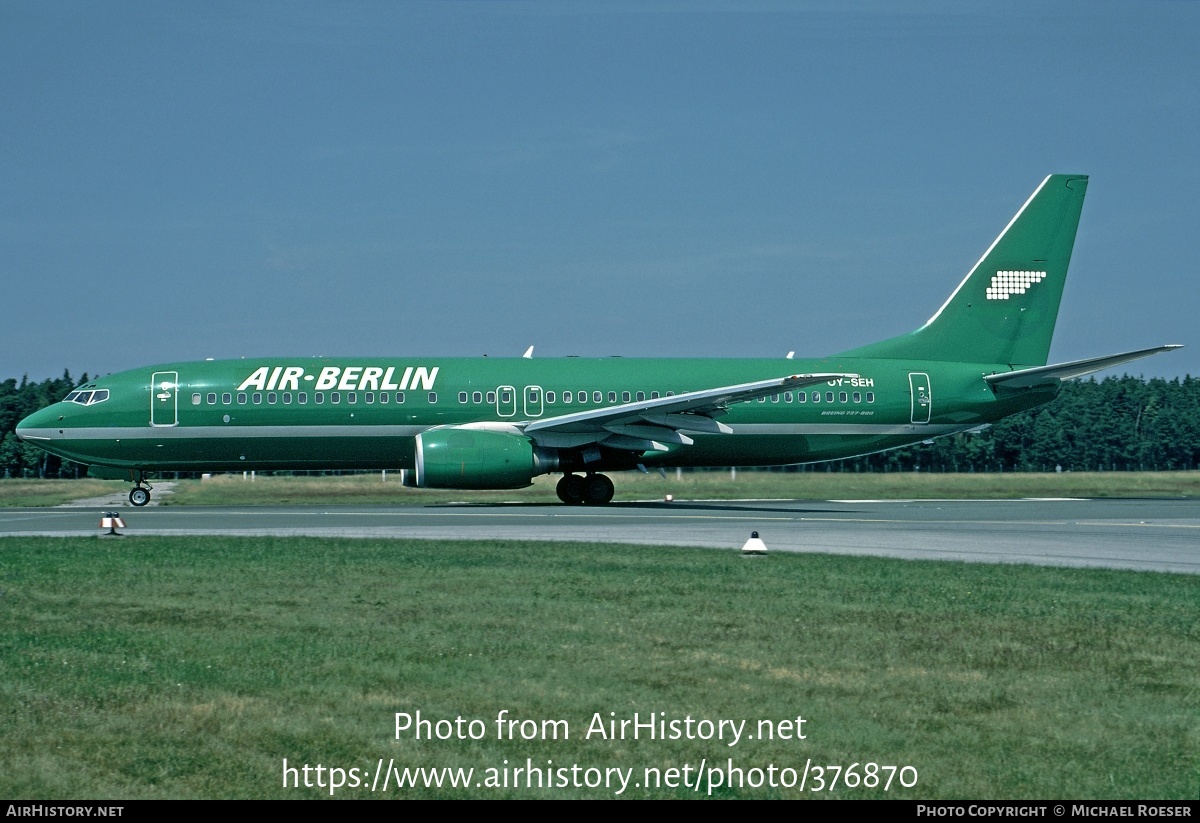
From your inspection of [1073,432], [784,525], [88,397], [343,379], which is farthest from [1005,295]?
[1073,432]

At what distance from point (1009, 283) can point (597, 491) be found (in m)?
14.6

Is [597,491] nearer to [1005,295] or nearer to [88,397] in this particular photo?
[88,397]

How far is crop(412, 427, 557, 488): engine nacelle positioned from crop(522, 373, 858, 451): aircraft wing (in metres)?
1.38

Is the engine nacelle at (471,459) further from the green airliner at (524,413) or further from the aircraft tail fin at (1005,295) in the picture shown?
the aircraft tail fin at (1005,295)

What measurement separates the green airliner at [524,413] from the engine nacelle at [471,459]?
0.04 meters

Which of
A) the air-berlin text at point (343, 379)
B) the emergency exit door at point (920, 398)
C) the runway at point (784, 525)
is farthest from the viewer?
the emergency exit door at point (920, 398)

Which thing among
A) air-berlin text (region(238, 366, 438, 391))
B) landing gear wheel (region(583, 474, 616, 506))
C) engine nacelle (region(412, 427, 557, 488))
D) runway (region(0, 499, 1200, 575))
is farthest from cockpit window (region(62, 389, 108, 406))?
landing gear wheel (region(583, 474, 616, 506))

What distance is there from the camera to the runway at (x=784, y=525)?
19906 millimetres

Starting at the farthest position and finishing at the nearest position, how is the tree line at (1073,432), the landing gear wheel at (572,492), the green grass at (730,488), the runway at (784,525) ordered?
the tree line at (1073,432)
the green grass at (730,488)
the landing gear wheel at (572,492)
the runway at (784,525)

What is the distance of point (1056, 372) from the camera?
34.9 metres

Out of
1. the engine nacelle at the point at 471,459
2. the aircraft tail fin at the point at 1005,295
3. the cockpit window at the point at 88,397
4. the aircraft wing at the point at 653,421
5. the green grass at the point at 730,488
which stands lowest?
the green grass at the point at 730,488

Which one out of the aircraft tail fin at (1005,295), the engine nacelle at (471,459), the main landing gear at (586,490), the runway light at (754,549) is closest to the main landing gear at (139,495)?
the engine nacelle at (471,459)

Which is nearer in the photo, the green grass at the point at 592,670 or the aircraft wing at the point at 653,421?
the green grass at the point at 592,670
